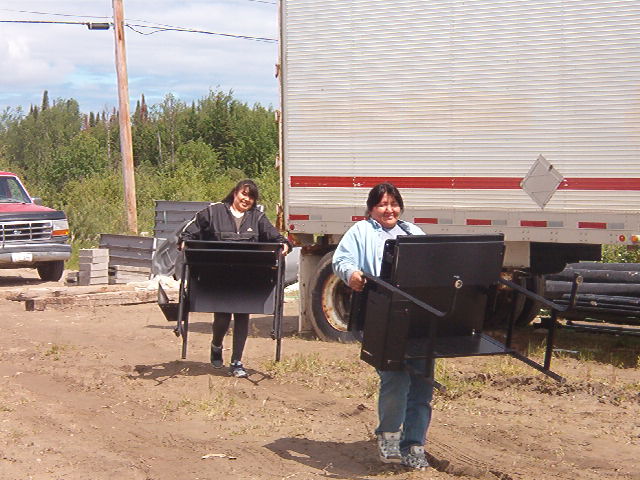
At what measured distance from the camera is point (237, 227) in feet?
32.9

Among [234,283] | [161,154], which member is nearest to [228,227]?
[234,283]

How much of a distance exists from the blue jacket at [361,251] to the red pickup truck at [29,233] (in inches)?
565

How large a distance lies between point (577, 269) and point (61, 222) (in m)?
11.4

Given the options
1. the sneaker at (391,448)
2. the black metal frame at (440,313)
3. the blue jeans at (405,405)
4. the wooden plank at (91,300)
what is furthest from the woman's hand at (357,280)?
the wooden plank at (91,300)

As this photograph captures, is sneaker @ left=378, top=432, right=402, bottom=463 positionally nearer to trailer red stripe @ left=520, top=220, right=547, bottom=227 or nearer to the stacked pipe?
trailer red stripe @ left=520, top=220, right=547, bottom=227

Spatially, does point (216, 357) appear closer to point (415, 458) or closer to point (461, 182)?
point (461, 182)

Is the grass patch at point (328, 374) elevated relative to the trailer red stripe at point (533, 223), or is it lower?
lower

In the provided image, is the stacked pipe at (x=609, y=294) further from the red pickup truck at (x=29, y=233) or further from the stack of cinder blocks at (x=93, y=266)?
the red pickup truck at (x=29, y=233)

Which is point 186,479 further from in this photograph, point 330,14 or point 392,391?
point 330,14

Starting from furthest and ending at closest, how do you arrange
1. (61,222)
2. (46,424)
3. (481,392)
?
(61,222)
(481,392)
(46,424)

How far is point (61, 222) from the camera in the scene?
20766 mm

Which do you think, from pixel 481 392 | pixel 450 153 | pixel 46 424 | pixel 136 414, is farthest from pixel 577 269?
pixel 46 424

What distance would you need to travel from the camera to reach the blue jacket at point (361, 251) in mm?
6492

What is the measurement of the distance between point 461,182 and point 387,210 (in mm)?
4970
